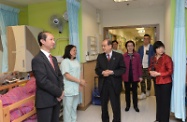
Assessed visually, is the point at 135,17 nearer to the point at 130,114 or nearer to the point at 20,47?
the point at 130,114

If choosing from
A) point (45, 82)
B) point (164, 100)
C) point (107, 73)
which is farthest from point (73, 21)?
point (164, 100)

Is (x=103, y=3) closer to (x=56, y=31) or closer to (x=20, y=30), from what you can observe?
(x=56, y=31)

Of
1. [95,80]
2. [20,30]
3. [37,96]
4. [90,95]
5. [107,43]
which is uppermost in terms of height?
[20,30]

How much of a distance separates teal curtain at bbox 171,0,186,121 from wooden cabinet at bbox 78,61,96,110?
5.91 feet

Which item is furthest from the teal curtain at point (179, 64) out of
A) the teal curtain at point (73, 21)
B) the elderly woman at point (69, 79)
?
the teal curtain at point (73, 21)

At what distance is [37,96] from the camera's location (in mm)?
1807

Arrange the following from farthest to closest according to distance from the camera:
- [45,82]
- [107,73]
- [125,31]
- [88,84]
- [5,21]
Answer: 1. [125,31]
2. [88,84]
3. [5,21]
4. [107,73]
5. [45,82]

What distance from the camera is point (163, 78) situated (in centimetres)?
257

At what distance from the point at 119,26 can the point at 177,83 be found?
2631 mm

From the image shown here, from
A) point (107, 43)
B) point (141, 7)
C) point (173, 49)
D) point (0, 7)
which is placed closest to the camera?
point (107, 43)

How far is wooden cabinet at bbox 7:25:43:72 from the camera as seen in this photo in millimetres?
3379

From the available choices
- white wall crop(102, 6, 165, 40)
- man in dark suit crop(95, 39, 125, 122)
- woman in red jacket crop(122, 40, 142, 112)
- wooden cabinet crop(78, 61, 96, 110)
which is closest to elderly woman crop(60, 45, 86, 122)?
man in dark suit crop(95, 39, 125, 122)

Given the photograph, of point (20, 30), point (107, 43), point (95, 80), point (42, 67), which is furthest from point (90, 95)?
point (42, 67)

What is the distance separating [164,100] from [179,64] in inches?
24.9
